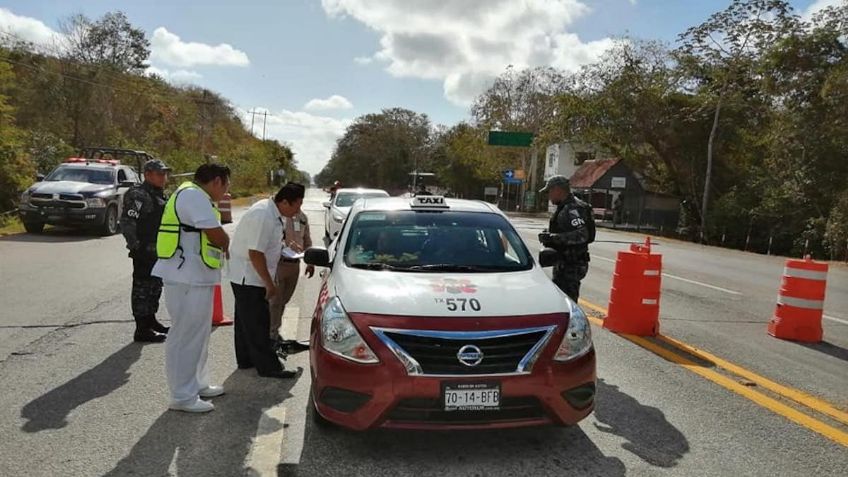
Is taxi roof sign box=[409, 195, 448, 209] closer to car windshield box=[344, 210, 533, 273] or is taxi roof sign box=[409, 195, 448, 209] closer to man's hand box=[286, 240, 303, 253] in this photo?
car windshield box=[344, 210, 533, 273]

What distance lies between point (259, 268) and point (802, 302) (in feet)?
20.8

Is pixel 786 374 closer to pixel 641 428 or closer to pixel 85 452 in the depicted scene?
pixel 641 428

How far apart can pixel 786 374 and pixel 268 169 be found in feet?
232

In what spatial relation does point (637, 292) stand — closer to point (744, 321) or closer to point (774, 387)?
point (774, 387)

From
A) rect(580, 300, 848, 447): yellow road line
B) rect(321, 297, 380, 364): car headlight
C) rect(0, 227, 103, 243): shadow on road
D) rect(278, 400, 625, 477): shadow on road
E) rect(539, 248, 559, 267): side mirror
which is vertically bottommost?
rect(0, 227, 103, 243): shadow on road

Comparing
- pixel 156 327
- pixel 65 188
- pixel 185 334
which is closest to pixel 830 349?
pixel 185 334

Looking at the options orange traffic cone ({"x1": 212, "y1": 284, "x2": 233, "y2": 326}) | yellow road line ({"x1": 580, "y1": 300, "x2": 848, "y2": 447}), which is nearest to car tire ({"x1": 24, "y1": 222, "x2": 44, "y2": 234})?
orange traffic cone ({"x1": 212, "y1": 284, "x2": 233, "y2": 326})

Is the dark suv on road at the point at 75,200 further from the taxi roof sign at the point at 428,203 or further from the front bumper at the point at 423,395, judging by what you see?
the front bumper at the point at 423,395

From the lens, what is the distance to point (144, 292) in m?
6.37

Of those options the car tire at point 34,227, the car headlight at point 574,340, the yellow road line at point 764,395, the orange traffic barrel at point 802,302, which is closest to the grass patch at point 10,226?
the car tire at point 34,227

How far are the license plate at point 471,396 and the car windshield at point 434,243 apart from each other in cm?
124

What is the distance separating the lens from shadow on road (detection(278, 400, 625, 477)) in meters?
3.60

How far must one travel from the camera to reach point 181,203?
14.0 feet

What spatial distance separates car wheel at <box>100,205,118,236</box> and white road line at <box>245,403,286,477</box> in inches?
535
